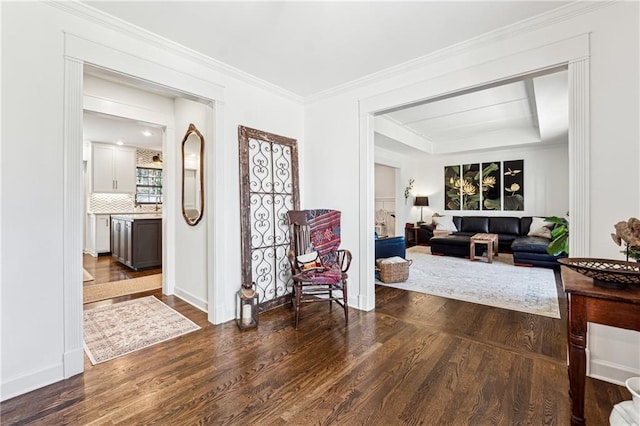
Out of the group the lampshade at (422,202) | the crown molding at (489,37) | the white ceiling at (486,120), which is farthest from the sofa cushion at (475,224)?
the crown molding at (489,37)

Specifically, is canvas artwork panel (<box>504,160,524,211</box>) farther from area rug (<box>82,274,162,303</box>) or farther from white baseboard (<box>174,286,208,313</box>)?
area rug (<box>82,274,162,303</box>)

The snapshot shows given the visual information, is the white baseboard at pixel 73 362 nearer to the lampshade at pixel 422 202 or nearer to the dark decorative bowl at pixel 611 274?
the dark decorative bowl at pixel 611 274

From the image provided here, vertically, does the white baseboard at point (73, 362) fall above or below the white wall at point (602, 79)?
below

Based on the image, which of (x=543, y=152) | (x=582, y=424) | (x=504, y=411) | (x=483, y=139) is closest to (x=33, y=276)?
(x=504, y=411)

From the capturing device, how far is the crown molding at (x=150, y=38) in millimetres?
2047

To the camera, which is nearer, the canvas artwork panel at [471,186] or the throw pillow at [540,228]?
the throw pillow at [540,228]

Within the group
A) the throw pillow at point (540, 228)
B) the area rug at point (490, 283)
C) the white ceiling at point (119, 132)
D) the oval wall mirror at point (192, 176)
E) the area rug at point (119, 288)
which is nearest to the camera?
the oval wall mirror at point (192, 176)

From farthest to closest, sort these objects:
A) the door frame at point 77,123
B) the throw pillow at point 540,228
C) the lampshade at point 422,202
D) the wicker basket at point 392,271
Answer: the lampshade at point 422,202 → the throw pillow at point 540,228 → the wicker basket at point 392,271 → the door frame at point 77,123

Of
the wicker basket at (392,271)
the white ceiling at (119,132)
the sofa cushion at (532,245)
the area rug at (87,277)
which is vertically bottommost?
the area rug at (87,277)

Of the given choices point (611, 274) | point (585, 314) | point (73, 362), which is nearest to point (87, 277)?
point (73, 362)

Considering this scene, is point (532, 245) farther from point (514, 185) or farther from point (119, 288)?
point (119, 288)

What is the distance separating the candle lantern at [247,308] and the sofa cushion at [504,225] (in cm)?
631

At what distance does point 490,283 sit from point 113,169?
316 inches

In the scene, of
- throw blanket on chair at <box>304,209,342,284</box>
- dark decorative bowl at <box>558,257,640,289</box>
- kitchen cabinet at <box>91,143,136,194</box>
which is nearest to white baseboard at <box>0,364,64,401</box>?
throw blanket on chair at <box>304,209,342,284</box>
